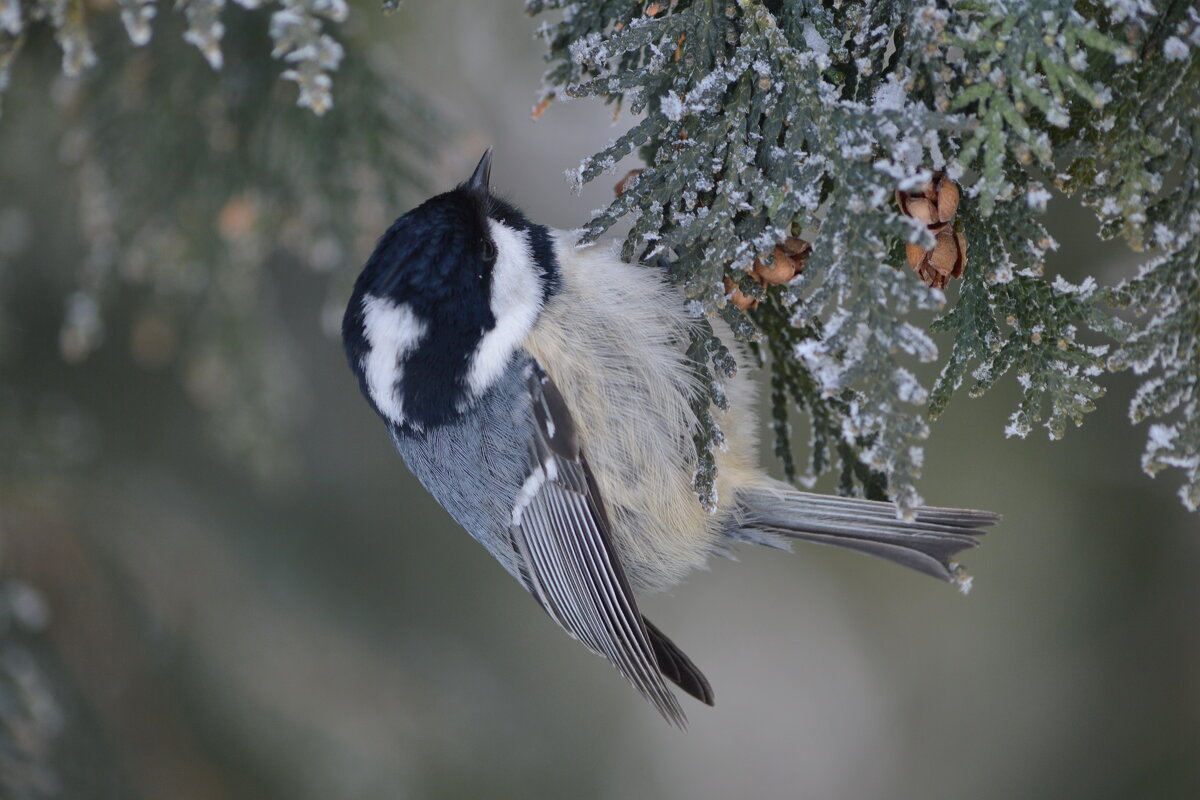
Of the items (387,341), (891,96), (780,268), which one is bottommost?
(387,341)

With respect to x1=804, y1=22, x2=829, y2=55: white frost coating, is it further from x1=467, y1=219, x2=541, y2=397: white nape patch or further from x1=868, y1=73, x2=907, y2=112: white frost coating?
x1=467, y1=219, x2=541, y2=397: white nape patch

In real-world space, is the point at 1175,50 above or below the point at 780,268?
above

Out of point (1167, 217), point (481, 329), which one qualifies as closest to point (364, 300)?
point (481, 329)

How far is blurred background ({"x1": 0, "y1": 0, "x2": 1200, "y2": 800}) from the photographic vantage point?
1.72m

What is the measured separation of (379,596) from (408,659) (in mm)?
194

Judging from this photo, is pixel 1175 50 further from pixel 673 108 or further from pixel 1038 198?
pixel 673 108

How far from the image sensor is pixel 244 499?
2.36m

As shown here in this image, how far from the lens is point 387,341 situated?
1302mm

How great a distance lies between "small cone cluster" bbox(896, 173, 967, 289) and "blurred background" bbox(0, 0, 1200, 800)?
98 cm

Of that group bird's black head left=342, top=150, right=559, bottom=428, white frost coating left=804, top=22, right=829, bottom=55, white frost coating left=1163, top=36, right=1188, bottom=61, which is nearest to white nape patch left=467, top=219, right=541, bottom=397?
bird's black head left=342, top=150, right=559, bottom=428

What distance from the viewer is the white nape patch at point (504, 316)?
131cm

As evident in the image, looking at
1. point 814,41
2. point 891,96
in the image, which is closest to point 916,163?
point 891,96

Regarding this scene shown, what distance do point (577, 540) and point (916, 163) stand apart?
0.74 m

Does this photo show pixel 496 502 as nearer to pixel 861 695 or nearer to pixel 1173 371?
pixel 1173 371
